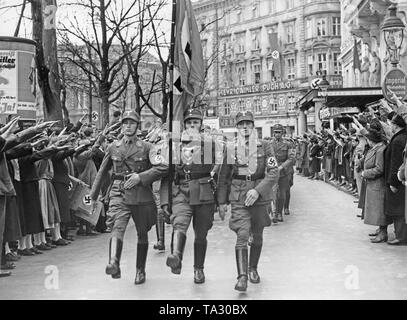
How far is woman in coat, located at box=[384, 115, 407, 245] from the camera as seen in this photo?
1002cm

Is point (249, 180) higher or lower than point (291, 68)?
lower

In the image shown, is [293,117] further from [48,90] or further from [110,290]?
[110,290]

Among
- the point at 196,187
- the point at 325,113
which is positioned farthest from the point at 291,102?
the point at 196,187

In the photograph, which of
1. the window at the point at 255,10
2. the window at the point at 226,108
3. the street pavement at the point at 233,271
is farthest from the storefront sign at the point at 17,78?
the window at the point at 255,10

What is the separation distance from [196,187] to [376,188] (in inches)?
180

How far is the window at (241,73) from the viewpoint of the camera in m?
80.9

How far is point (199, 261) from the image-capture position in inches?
297

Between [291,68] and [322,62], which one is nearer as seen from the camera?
[322,62]

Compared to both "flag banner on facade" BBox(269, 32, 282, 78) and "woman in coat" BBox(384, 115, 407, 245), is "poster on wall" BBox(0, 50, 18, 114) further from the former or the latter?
"flag banner on facade" BBox(269, 32, 282, 78)

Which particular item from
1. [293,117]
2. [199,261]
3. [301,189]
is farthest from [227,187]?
[293,117]

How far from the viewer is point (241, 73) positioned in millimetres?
81500

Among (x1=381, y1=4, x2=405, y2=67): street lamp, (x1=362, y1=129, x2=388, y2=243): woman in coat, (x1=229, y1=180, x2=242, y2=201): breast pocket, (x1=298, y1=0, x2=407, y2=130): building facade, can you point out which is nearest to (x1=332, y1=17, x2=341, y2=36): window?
(x1=298, y1=0, x2=407, y2=130): building facade

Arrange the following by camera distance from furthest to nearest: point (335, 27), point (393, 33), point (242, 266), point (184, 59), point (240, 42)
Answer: point (240, 42) < point (335, 27) < point (393, 33) < point (184, 59) < point (242, 266)

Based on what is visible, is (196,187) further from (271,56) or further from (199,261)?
(271,56)
